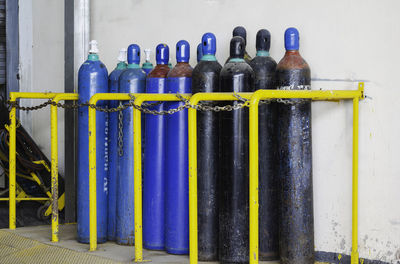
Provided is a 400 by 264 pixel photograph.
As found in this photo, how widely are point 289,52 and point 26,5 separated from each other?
3139 millimetres

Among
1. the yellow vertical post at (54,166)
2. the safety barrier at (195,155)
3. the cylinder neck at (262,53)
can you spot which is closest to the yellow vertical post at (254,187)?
the safety barrier at (195,155)

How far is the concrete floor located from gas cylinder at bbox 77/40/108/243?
0.12 metres

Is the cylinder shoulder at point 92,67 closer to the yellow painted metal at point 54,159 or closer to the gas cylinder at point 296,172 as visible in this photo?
the yellow painted metal at point 54,159

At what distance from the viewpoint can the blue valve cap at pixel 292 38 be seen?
3.04m

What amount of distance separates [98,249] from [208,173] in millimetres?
988

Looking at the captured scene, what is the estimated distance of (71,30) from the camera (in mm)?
4391

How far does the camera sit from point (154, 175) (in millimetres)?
3420

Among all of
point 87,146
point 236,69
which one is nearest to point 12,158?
point 87,146

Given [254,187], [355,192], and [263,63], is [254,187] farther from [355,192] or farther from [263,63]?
[263,63]

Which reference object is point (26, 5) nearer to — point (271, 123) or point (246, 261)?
point (271, 123)

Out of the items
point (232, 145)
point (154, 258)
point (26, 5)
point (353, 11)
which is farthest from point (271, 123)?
point (26, 5)

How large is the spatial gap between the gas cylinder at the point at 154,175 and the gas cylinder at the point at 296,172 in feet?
2.80

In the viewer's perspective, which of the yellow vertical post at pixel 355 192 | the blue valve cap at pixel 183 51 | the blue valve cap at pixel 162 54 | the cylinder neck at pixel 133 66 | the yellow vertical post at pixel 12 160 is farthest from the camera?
the yellow vertical post at pixel 12 160

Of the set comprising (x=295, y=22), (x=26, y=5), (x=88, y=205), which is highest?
(x=26, y=5)
